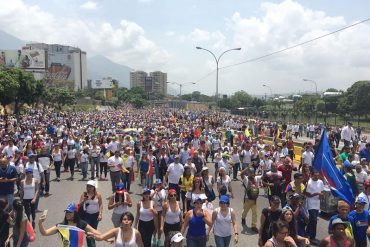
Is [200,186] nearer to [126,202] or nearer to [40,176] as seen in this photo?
[126,202]

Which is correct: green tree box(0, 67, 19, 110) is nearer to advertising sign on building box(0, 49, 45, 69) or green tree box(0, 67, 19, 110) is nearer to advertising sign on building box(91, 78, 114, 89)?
advertising sign on building box(0, 49, 45, 69)

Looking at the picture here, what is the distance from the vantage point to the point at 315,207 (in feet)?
27.8

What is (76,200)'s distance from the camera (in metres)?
12.3

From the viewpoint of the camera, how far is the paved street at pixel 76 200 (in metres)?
8.69

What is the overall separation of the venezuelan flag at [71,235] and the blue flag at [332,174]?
5.93 meters

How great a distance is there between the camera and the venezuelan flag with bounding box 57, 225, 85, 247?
17.8ft

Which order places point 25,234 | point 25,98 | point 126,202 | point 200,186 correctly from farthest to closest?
point 25,98
point 200,186
point 126,202
point 25,234

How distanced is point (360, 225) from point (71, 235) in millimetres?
4524

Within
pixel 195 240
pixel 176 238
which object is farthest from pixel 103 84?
pixel 176 238

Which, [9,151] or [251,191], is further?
[9,151]

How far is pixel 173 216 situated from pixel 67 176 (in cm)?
1048

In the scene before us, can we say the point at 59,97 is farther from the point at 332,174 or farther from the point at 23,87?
the point at 332,174

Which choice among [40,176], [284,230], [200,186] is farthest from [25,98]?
[284,230]

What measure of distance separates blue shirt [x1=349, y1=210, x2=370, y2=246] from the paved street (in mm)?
2203
